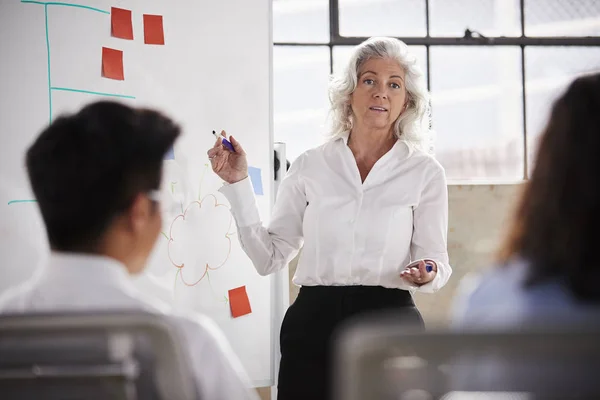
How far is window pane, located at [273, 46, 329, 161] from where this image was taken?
3.11 meters

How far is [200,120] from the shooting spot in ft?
7.52

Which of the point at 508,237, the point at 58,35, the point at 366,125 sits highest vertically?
the point at 58,35

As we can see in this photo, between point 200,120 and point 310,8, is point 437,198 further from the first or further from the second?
point 310,8

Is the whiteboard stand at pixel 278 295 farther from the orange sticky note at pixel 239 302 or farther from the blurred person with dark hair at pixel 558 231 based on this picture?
the blurred person with dark hair at pixel 558 231

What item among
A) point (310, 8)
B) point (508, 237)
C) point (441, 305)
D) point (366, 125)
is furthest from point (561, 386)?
point (310, 8)

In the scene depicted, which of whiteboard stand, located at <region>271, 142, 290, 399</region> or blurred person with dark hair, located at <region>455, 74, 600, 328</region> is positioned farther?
whiteboard stand, located at <region>271, 142, 290, 399</region>

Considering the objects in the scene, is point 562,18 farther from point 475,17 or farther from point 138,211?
point 138,211

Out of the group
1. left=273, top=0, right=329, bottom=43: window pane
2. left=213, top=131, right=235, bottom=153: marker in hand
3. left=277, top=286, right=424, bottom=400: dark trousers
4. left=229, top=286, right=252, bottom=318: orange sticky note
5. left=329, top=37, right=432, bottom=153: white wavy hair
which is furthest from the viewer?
left=273, top=0, right=329, bottom=43: window pane

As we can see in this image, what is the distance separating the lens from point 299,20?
3121mm

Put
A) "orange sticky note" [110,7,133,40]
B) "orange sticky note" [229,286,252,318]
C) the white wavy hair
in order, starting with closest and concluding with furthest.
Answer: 1. the white wavy hair
2. "orange sticky note" [110,7,133,40]
3. "orange sticky note" [229,286,252,318]

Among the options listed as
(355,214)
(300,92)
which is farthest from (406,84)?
(300,92)

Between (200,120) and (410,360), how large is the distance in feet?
5.80

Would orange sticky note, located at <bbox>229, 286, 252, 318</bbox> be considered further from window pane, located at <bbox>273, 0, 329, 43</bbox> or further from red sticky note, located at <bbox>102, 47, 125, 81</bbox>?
window pane, located at <bbox>273, 0, 329, 43</bbox>

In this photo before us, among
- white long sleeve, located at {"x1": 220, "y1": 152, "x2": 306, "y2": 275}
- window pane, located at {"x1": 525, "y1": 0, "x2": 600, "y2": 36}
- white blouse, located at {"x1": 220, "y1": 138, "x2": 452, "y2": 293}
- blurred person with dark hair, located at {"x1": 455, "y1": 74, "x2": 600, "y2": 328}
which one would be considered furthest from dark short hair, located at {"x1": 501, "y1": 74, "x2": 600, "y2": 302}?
window pane, located at {"x1": 525, "y1": 0, "x2": 600, "y2": 36}
